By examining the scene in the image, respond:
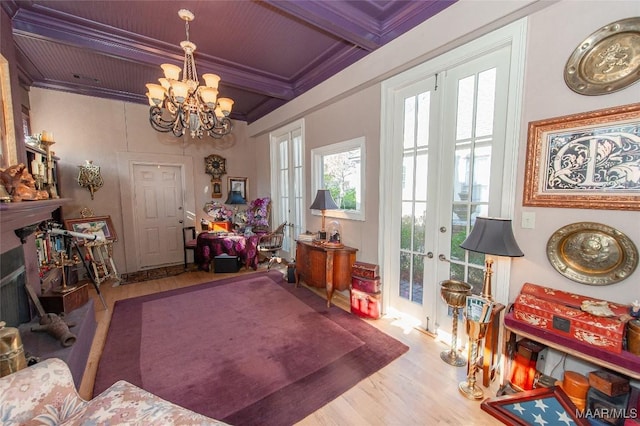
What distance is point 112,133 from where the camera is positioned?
453 centimetres

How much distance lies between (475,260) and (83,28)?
458cm

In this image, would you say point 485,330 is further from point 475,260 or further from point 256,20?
point 256,20

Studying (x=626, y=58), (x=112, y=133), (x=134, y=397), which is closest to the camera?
(x=134, y=397)

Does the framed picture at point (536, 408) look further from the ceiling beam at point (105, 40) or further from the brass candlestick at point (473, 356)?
the ceiling beam at point (105, 40)

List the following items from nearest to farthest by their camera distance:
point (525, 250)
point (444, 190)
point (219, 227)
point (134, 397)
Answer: point (134, 397), point (525, 250), point (444, 190), point (219, 227)

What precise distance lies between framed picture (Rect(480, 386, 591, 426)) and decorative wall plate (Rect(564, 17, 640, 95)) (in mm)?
1936

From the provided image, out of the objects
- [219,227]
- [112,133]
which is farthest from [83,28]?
[219,227]

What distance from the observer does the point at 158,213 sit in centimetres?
506

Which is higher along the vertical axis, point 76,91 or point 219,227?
point 76,91

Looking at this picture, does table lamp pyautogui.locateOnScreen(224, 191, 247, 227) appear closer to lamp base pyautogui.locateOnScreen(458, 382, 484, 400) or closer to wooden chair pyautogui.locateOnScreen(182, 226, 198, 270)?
wooden chair pyautogui.locateOnScreen(182, 226, 198, 270)

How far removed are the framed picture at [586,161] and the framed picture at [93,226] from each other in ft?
18.1

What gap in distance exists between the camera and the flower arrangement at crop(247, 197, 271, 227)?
536 centimetres

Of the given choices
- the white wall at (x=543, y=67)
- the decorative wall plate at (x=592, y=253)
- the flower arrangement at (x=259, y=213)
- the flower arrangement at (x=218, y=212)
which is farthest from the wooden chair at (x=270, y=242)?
the decorative wall plate at (x=592, y=253)

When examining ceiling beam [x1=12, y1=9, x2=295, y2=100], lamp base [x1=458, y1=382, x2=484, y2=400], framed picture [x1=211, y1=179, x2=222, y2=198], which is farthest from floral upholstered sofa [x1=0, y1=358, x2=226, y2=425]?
framed picture [x1=211, y1=179, x2=222, y2=198]
